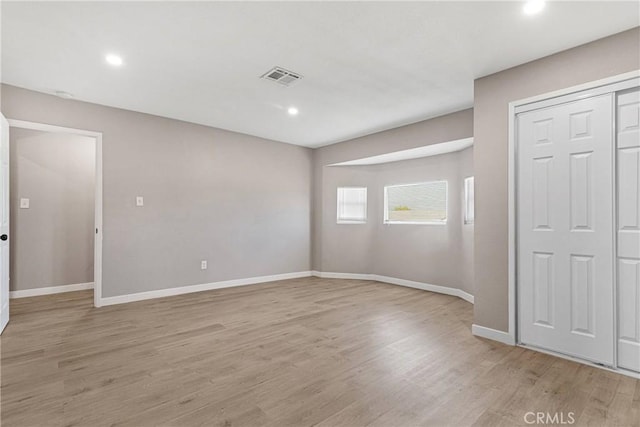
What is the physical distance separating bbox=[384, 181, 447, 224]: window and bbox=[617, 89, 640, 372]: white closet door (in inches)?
109

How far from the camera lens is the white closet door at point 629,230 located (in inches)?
94.7

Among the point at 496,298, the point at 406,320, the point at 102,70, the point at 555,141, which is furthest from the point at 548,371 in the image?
the point at 102,70

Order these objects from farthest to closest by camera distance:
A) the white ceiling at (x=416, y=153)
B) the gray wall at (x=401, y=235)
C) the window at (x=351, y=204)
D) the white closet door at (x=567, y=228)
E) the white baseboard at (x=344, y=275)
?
the window at (x=351, y=204), the white baseboard at (x=344, y=275), the gray wall at (x=401, y=235), the white ceiling at (x=416, y=153), the white closet door at (x=567, y=228)

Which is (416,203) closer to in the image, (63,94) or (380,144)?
(380,144)

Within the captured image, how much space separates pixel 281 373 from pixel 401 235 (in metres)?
3.96

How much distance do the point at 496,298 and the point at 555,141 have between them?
160 cm

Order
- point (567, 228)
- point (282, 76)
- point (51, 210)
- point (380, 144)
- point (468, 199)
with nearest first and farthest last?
point (567, 228)
point (282, 76)
point (468, 199)
point (51, 210)
point (380, 144)

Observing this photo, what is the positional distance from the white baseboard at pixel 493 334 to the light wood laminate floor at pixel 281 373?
8cm

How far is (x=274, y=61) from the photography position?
2996mm

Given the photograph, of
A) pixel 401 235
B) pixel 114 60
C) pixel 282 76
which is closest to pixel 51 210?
pixel 114 60

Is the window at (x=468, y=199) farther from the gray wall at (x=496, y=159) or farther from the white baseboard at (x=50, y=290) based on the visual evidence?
the white baseboard at (x=50, y=290)

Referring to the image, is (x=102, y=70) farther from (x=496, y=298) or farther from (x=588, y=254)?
(x=588, y=254)

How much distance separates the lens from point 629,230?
8.01ft

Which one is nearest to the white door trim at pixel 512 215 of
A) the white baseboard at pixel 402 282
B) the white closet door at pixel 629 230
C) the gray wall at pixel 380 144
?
the white closet door at pixel 629 230
